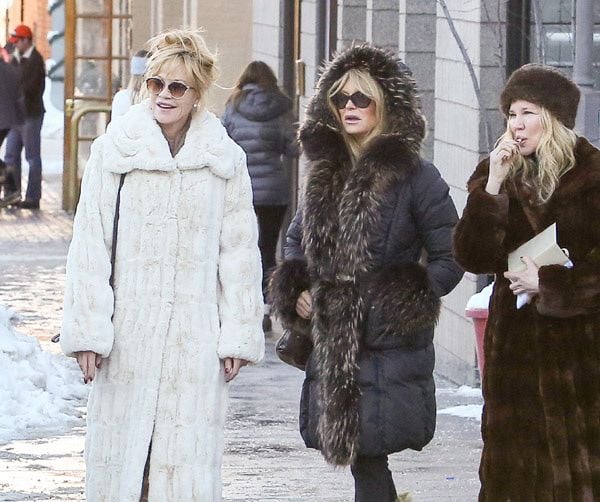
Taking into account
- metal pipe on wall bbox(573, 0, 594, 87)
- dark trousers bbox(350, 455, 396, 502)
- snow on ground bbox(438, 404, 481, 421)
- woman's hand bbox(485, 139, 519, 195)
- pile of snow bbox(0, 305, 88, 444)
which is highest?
metal pipe on wall bbox(573, 0, 594, 87)

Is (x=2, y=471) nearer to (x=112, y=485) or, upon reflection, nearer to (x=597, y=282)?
(x=112, y=485)

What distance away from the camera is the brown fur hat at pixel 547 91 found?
5922mm

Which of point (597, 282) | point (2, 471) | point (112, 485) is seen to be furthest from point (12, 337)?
point (597, 282)

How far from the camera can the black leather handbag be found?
21.3 ft

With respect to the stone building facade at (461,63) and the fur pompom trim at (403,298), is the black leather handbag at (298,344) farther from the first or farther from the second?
the stone building facade at (461,63)

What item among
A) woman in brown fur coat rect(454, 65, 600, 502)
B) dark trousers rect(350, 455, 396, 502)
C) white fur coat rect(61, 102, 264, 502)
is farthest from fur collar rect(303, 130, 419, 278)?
dark trousers rect(350, 455, 396, 502)

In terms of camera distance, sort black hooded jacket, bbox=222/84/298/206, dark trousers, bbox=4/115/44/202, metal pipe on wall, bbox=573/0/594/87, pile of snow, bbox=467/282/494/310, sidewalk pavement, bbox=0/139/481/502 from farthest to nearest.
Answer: dark trousers, bbox=4/115/44/202 → black hooded jacket, bbox=222/84/298/206 → pile of snow, bbox=467/282/494/310 → metal pipe on wall, bbox=573/0/594/87 → sidewalk pavement, bbox=0/139/481/502

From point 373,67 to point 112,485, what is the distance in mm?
1663

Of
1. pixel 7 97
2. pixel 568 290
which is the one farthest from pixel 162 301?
pixel 7 97

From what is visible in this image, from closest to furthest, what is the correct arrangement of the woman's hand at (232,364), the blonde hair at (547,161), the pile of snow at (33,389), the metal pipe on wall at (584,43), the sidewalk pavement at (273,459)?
the blonde hair at (547,161), the woman's hand at (232,364), the sidewalk pavement at (273,459), the metal pipe on wall at (584,43), the pile of snow at (33,389)

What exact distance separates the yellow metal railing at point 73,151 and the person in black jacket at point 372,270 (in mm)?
14558

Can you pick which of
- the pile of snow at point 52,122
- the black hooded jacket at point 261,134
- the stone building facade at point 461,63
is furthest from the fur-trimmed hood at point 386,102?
the pile of snow at point 52,122

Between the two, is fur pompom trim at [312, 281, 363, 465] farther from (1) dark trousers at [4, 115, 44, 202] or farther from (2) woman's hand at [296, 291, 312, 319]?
(1) dark trousers at [4, 115, 44, 202]

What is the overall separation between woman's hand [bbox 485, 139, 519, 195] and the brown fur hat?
0.52 ft
